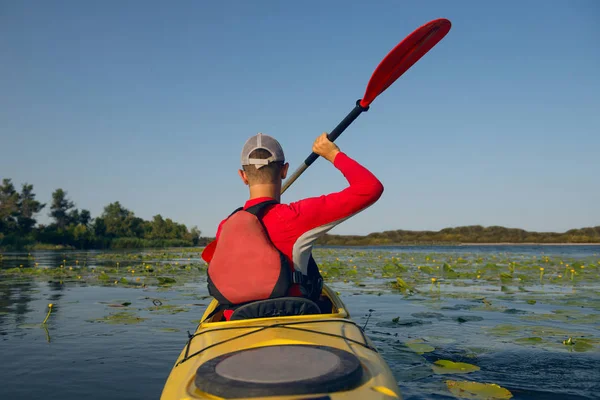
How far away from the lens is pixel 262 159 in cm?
254

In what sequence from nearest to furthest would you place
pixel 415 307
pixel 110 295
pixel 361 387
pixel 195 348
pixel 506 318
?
1. pixel 361 387
2. pixel 195 348
3. pixel 506 318
4. pixel 415 307
5. pixel 110 295

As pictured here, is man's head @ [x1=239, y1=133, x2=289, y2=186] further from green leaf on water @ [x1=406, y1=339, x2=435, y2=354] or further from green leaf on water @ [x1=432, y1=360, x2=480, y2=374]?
green leaf on water @ [x1=406, y1=339, x2=435, y2=354]

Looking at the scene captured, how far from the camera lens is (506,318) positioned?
19.0 ft

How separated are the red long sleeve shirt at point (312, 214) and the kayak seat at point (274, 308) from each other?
0.61 feet

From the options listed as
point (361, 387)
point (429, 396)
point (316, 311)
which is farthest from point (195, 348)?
point (429, 396)

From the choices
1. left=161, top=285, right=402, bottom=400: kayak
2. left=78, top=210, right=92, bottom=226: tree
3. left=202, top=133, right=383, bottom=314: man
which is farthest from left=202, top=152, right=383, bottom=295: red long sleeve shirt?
left=78, top=210, right=92, bottom=226: tree

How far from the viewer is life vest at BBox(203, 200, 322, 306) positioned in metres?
2.32

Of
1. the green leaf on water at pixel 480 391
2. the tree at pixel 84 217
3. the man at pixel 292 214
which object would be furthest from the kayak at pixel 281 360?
the tree at pixel 84 217

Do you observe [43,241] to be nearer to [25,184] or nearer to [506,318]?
[25,184]

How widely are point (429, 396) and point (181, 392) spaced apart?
201cm

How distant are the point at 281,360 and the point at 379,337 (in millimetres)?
3428

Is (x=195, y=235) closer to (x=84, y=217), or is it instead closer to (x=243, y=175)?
(x=84, y=217)

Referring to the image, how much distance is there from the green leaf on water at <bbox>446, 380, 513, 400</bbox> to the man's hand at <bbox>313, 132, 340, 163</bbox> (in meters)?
1.85

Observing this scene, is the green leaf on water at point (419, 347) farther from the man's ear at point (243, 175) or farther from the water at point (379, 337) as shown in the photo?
the man's ear at point (243, 175)
